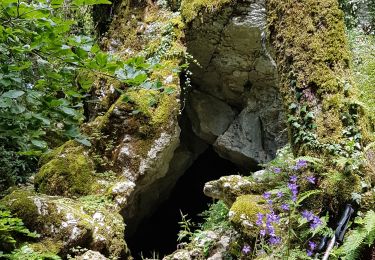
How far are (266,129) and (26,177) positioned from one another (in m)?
3.94

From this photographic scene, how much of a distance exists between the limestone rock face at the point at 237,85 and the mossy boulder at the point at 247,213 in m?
2.71

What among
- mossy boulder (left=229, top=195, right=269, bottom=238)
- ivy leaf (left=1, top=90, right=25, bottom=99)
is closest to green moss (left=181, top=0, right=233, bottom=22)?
mossy boulder (left=229, top=195, right=269, bottom=238)

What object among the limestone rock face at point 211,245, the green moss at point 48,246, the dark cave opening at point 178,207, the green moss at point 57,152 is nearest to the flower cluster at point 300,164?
the limestone rock face at point 211,245

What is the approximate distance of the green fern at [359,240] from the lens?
8.05 feet

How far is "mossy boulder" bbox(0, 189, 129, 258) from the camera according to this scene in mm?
3686

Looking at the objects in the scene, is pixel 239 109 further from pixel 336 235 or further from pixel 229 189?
pixel 336 235

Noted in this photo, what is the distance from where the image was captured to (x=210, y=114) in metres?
7.47

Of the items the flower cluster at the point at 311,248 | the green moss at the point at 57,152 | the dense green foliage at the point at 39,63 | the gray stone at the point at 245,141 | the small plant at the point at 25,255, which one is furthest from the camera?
the gray stone at the point at 245,141

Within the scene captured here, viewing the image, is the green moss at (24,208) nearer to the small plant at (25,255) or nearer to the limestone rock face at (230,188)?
the small plant at (25,255)

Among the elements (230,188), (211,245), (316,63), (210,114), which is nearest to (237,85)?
(210,114)

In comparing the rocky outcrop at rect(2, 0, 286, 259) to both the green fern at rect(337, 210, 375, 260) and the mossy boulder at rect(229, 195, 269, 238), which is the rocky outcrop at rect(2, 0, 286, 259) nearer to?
the mossy boulder at rect(229, 195, 269, 238)

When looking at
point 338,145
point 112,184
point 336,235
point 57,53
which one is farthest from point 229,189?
point 57,53

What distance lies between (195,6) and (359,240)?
4537mm

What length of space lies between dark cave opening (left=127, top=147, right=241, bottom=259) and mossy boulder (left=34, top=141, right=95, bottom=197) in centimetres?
275
